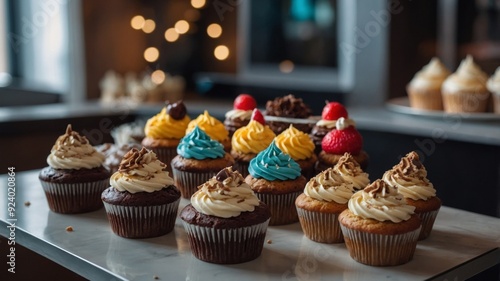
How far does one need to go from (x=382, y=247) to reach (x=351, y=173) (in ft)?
1.00

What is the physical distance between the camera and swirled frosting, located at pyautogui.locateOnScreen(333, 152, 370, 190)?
5.76 ft

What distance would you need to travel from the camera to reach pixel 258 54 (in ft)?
16.3

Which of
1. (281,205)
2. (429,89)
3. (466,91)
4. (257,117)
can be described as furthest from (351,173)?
(429,89)

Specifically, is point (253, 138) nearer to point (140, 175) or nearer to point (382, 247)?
point (140, 175)

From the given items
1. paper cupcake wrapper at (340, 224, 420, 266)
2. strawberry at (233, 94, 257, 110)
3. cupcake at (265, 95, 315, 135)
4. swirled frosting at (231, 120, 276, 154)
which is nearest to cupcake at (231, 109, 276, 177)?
swirled frosting at (231, 120, 276, 154)

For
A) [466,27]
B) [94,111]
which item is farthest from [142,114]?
[466,27]

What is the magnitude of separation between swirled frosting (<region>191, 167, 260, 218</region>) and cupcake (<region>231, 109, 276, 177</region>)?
42 cm

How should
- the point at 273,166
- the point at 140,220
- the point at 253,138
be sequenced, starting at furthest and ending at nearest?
1. the point at 253,138
2. the point at 273,166
3. the point at 140,220

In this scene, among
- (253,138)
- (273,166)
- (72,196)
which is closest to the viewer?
(273,166)

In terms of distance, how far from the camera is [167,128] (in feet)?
7.55

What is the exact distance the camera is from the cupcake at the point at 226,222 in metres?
1.57

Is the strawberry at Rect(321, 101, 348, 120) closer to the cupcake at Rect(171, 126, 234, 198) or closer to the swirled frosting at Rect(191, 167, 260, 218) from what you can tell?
the cupcake at Rect(171, 126, 234, 198)

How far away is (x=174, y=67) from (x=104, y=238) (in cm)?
392

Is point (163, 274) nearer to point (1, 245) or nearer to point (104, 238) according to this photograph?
point (104, 238)
